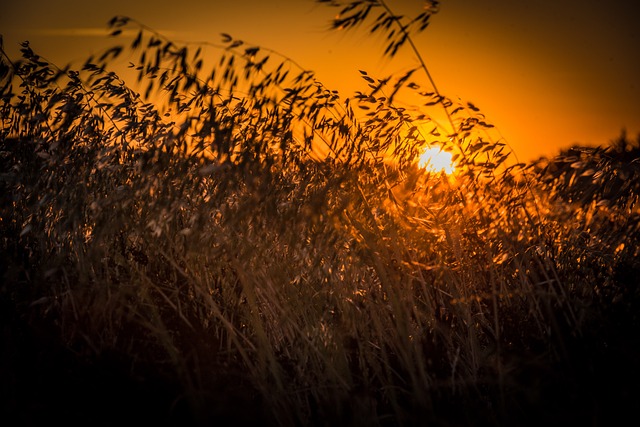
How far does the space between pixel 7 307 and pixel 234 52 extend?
1.29m

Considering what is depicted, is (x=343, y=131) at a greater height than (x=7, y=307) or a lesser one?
greater

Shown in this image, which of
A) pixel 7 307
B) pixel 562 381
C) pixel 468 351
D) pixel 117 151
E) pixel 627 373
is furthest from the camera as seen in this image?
pixel 117 151

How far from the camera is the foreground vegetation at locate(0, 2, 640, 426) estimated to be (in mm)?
1556

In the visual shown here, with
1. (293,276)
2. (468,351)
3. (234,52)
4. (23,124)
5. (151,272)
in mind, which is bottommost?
(468,351)

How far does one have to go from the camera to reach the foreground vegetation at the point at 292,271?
1.56 meters

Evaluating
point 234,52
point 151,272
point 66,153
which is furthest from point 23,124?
point 234,52

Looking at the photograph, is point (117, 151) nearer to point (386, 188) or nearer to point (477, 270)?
point (386, 188)

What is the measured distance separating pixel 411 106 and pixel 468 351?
3.74ft

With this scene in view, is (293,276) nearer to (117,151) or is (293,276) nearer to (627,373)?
(117,151)

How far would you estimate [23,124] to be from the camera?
112 inches

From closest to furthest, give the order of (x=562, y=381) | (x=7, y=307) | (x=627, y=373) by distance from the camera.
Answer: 1. (x=627, y=373)
2. (x=562, y=381)
3. (x=7, y=307)

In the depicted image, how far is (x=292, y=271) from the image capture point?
98.2 inches

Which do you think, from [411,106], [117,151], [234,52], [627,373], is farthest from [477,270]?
[117,151]

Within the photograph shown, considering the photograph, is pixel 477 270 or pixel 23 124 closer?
pixel 477 270
